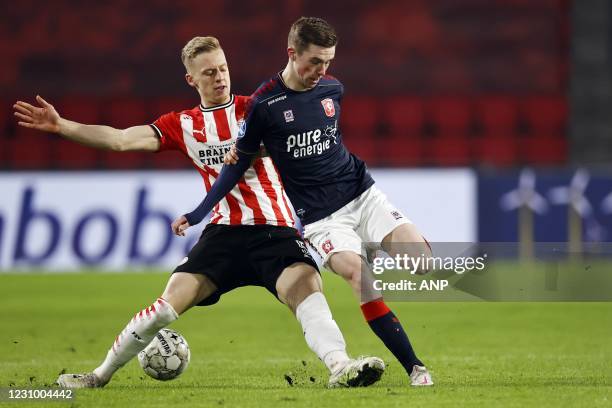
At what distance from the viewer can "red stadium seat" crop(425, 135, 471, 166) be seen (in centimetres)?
1753

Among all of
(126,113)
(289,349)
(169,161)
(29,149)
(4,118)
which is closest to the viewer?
(289,349)

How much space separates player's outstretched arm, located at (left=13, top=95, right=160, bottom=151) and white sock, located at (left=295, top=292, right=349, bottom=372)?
118 centimetres

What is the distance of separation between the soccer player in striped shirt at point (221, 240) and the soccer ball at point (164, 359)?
0.30m

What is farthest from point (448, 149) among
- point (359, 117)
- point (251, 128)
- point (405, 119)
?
point (251, 128)

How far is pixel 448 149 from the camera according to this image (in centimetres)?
1762

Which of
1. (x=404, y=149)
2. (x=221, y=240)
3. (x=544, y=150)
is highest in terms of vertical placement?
(x=221, y=240)

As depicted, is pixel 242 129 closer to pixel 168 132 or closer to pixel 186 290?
pixel 168 132

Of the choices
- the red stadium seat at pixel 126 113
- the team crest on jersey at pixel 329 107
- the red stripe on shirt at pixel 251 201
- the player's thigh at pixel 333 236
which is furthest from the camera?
the red stadium seat at pixel 126 113

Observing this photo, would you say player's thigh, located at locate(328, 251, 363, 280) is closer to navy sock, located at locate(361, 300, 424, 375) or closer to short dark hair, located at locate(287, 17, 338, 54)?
navy sock, located at locate(361, 300, 424, 375)

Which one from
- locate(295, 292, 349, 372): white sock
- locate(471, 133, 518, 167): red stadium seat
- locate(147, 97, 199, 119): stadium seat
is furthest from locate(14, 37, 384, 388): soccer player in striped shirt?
locate(471, 133, 518, 167): red stadium seat

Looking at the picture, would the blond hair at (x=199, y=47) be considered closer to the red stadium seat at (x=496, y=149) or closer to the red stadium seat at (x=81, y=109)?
the red stadium seat at (x=81, y=109)

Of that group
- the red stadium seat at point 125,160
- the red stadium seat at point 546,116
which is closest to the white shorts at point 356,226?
the red stadium seat at point 125,160

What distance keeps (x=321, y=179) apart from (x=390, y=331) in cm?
85

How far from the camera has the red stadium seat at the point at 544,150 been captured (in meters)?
17.5
